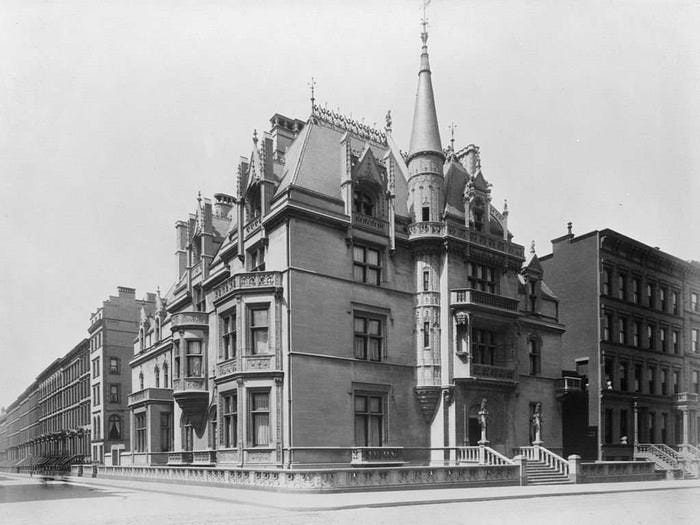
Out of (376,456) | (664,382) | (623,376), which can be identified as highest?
(623,376)

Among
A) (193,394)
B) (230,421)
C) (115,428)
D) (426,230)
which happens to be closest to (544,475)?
(426,230)

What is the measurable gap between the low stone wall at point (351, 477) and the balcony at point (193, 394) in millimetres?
5164

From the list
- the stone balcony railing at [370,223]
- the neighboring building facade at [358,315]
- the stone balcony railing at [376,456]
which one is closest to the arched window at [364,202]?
the neighboring building facade at [358,315]

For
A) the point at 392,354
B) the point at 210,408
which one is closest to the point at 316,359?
the point at 392,354

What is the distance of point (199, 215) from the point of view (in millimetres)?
39875

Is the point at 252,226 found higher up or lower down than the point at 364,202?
lower down

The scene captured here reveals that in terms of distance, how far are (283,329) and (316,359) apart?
2032 millimetres

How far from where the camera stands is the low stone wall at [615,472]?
30281mm

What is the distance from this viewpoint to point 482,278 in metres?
35.5

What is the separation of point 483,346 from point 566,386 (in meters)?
8.06

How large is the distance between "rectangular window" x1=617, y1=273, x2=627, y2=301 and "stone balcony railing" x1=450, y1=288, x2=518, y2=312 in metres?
17.5

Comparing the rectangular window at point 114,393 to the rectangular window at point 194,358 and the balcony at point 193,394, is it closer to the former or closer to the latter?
the rectangular window at point 194,358

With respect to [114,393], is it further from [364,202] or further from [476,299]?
[476,299]

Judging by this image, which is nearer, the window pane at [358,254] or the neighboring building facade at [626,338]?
the window pane at [358,254]
